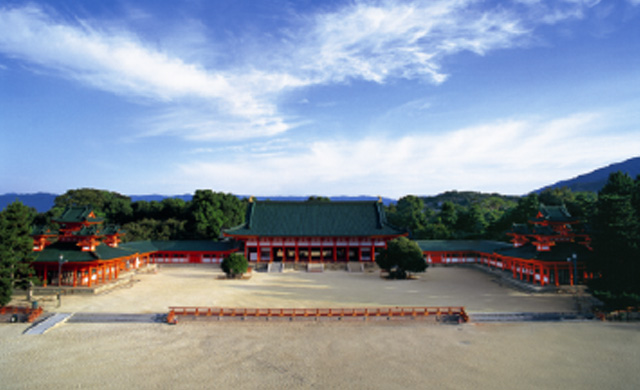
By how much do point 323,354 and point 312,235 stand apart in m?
28.5

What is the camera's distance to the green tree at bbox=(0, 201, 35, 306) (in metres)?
24.2

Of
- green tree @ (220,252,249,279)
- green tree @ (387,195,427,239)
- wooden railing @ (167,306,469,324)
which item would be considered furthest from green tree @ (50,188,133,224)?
wooden railing @ (167,306,469,324)

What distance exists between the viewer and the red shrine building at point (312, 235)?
45875 millimetres

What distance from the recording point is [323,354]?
684 inches

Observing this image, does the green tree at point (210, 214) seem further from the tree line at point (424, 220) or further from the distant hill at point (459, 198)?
the distant hill at point (459, 198)

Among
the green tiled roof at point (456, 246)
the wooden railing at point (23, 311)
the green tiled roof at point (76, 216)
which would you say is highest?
the green tiled roof at point (76, 216)

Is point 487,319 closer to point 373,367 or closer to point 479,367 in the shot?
point 479,367

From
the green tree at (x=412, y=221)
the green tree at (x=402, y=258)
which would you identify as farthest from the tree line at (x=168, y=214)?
the green tree at (x=412, y=221)

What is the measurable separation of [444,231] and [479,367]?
40.0m

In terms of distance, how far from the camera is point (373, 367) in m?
16.0

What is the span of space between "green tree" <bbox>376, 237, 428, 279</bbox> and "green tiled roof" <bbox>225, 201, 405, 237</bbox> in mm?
8019

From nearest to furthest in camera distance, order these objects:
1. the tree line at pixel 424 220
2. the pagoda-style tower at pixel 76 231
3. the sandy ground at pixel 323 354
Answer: the sandy ground at pixel 323 354 < the tree line at pixel 424 220 < the pagoda-style tower at pixel 76 231

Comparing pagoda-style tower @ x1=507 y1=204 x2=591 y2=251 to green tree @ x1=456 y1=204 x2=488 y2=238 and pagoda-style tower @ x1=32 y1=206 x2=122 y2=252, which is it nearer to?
green tree @ x1=456 y1=204 x2=488 y2=238

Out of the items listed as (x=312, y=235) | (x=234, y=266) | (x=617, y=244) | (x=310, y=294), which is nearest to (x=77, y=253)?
(x=234, y=266)
